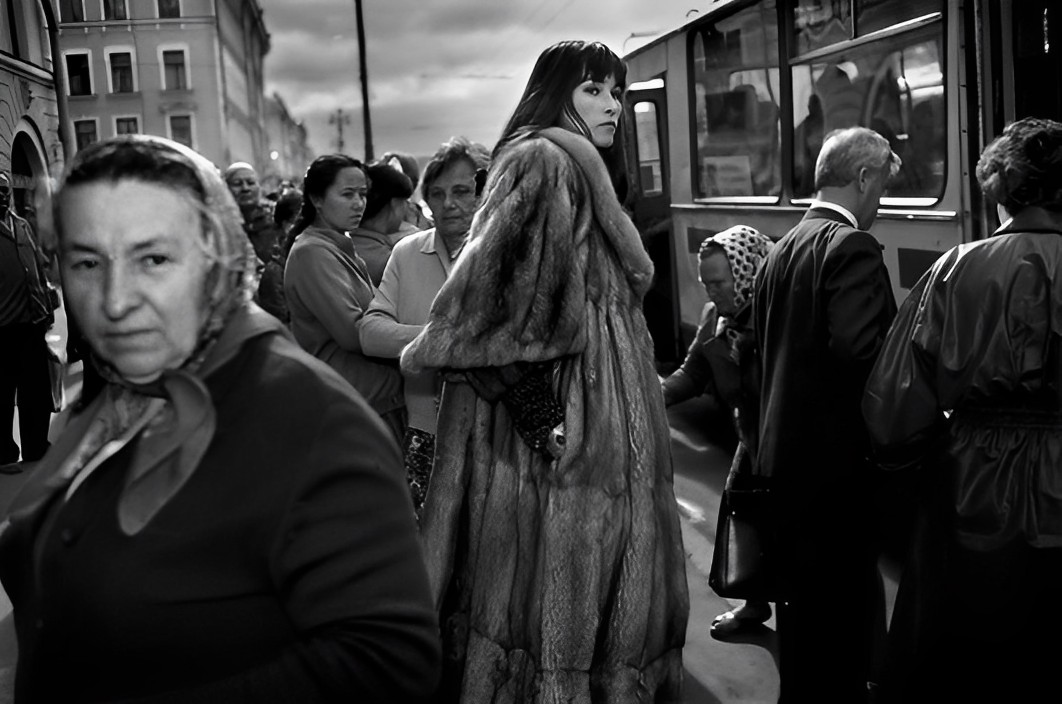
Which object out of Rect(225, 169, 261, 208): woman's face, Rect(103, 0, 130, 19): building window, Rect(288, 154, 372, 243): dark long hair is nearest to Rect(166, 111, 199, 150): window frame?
Rect(103, 0, 130, 19): building window

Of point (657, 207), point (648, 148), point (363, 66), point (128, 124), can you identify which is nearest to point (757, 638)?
point (657, 207)

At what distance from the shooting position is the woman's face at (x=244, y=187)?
7.23 m

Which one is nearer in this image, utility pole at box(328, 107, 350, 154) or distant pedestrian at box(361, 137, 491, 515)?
distant pedestrian at box(361, 137, 491, 515)

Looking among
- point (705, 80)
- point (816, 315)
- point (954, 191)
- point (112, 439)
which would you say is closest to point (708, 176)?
point (705, 80)

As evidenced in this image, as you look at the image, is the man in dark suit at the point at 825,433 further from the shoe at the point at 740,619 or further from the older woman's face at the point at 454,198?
the older woman's face at the point at 454,198

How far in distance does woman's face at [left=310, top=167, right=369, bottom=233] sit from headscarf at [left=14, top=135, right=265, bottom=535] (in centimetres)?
324

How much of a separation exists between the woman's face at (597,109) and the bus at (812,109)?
109 inches

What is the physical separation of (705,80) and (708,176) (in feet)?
2.36

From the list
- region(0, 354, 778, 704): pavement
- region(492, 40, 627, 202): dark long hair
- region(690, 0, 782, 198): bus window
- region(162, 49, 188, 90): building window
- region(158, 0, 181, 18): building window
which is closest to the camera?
region(492, 40, 627, 202): dark long hair

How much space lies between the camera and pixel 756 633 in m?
A: 4.78

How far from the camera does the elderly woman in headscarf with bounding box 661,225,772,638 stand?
4.58m

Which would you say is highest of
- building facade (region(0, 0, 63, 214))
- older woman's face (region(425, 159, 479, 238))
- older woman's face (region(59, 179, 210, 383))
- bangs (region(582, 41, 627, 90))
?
building facade (region(0, 0, 63, 214))

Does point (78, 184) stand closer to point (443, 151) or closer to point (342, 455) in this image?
point (342, 455)

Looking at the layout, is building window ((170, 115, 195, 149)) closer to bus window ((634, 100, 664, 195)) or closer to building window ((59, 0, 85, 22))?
building window ((59, 0, 85, 22))
